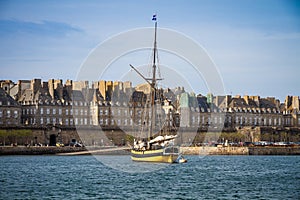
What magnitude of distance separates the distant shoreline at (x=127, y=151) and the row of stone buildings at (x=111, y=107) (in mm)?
5243

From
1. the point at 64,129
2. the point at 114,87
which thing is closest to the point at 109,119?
the point at 114,87

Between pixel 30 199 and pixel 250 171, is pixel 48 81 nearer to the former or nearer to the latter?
pixel 250 171

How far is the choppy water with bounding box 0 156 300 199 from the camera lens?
45375 millimetres

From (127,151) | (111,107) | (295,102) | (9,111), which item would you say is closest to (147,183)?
(127,151)

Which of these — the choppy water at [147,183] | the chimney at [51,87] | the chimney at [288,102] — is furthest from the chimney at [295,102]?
the choppy water at [147,183]

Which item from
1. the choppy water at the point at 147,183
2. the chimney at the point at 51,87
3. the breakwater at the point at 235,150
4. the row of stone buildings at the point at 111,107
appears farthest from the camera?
the chimney at the point at 51,87

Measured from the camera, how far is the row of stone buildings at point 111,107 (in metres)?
116

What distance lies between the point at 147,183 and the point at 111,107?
234 ft

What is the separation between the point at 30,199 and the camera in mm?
42500

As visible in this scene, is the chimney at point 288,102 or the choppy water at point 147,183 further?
the chimney at point 288,102

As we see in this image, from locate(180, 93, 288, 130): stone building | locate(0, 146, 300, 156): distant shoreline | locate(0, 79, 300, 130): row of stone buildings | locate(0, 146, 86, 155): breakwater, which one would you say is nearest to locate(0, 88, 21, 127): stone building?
locate(0, 79, 300, 130): row of stone buildings

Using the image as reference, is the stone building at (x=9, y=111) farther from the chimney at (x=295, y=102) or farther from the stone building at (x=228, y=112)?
the chimney at (x=295, y=102)

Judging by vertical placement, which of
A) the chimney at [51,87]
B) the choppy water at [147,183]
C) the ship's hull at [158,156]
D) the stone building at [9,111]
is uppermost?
the chimney at [51,87]

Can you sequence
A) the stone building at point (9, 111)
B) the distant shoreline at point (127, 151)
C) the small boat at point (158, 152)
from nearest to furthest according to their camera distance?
the small boat at point (158, 152)
the distant shoreline at point (127, 151)
the stone building at point (9, 111)
